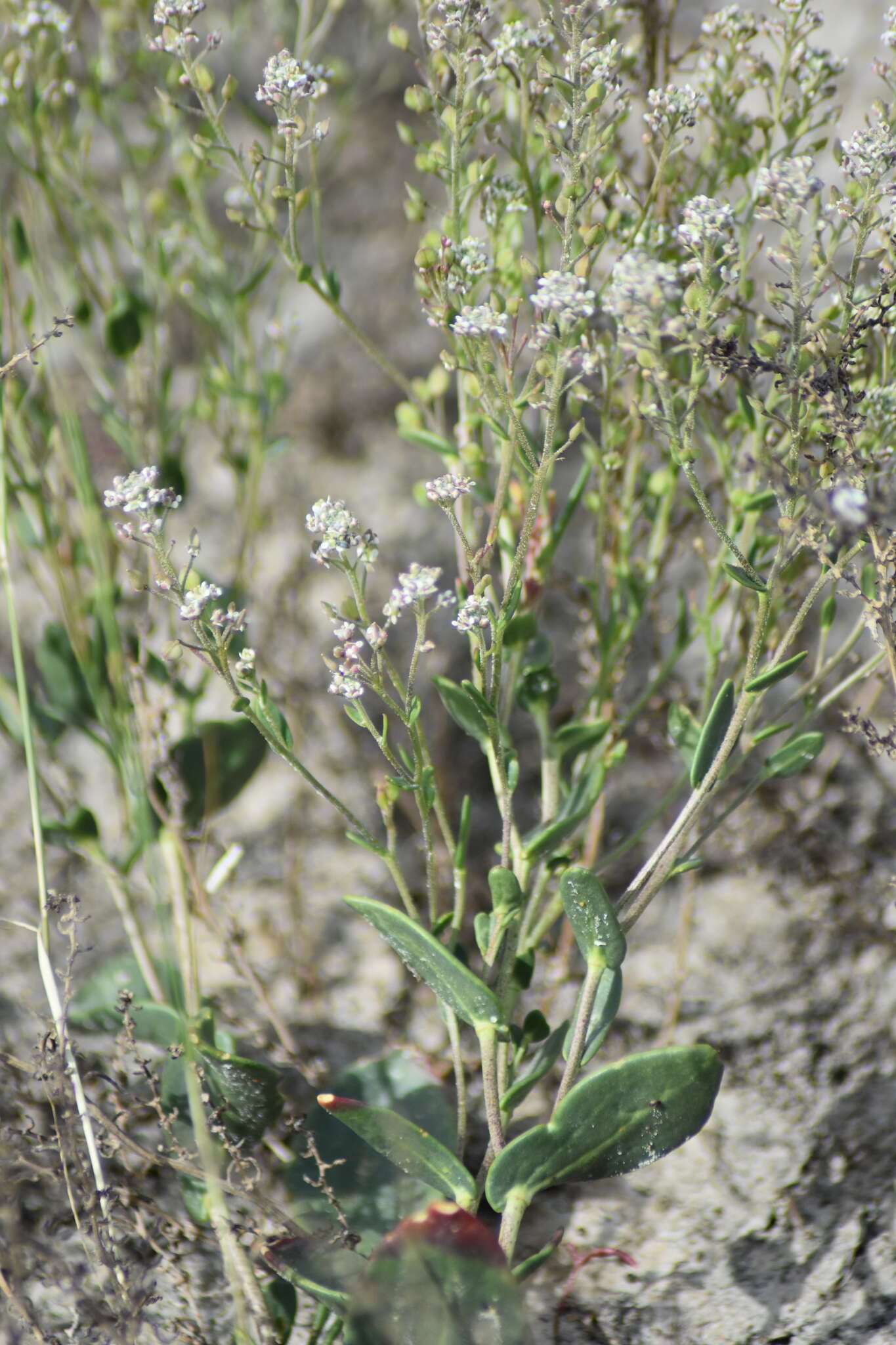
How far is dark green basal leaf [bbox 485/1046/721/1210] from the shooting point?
835mm

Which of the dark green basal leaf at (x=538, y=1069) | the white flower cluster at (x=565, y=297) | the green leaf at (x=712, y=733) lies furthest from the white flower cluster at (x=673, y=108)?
the dark green basal leaf at (x=538, y=1069)

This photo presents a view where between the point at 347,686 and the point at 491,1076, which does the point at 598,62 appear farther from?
the point at 491,1076

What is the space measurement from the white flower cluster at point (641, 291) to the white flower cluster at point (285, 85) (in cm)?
31

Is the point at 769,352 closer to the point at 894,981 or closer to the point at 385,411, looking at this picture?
the point at 894,981

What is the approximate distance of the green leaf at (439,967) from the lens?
0.83 metres

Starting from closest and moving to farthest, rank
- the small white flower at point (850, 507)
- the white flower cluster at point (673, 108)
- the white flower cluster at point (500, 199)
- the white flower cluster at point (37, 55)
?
the small white flower at point (850, 507) < the white flower cluster at point (673, 108) < the white flower cluster at point (500, 199) < the white flower cluster at point (37, 55)

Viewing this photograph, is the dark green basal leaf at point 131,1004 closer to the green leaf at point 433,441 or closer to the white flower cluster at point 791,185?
the green leaf at point 433,441

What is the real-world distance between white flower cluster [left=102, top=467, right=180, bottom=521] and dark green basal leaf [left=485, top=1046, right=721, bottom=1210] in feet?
1.80

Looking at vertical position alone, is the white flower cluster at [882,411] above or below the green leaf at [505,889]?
above

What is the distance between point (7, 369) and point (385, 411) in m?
1.11

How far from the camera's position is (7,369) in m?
0.89

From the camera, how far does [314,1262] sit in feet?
2.91

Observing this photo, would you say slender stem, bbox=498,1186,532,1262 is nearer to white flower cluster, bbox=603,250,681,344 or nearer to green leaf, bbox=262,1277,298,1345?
green leaf, bbox=262,1277,298,1345

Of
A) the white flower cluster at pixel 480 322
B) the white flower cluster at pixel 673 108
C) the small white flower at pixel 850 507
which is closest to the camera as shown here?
the small white flower at pixel 850 507
